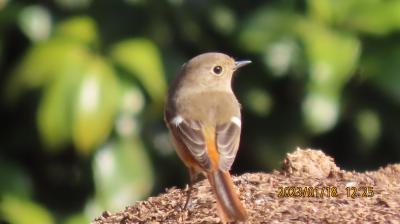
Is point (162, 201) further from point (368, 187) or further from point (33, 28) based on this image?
point (33, 28)

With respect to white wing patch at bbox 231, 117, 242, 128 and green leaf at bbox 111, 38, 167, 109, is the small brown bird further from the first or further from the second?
green leaf at bbox 111, 38, 167, 109

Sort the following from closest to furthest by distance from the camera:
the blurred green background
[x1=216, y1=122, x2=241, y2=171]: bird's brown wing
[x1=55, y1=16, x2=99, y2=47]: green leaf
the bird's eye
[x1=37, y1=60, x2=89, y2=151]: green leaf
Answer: [x1=216, y1=122, x2=241, y2=171]: bird's brown wing < the bird's eye < [x1=37, y1=60, x2=89, y2=151]: green leaf < the blurred green background < [x1=55, y1=16, x2=99, y2=47]: green leaf

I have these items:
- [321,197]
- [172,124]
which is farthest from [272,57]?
[321,197]

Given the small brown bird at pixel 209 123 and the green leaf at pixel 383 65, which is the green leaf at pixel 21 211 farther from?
the green leaf at pixel 383 65

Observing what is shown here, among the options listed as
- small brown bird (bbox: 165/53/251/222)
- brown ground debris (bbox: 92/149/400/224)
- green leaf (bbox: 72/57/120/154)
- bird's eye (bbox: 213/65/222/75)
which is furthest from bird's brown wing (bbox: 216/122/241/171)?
green leaf (bbox: 72/57/120/154)

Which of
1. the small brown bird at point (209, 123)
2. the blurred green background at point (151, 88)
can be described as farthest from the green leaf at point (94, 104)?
the small brown bird at point (209, 123)

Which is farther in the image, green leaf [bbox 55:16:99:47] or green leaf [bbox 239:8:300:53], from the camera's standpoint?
green leaf [bbox 239:8:300:53]
